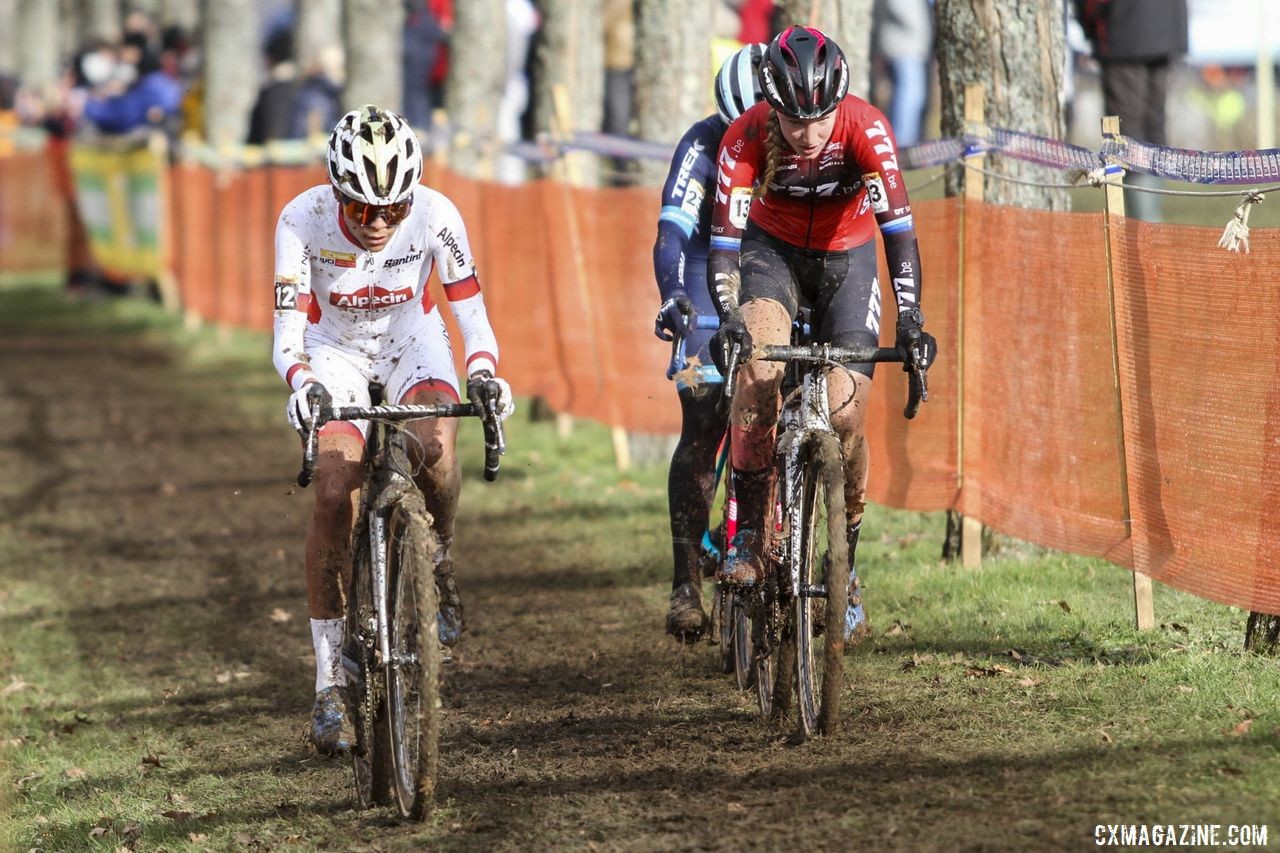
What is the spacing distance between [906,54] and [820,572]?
451 inches

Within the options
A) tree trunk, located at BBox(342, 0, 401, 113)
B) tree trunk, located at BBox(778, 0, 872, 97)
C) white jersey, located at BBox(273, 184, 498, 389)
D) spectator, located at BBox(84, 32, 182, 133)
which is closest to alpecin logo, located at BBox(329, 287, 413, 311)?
white jersey, located at BBox(273, 184, 498, 389)

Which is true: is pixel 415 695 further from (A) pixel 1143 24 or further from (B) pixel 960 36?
(A) pixel 1143 24

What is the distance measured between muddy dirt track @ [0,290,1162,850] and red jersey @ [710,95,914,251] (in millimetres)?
1856

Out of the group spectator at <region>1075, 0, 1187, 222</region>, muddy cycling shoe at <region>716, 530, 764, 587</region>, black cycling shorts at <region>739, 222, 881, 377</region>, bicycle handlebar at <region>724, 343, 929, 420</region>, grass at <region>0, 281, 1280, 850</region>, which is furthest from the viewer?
spectator at <region>1075, 0, 1187, 222</region>

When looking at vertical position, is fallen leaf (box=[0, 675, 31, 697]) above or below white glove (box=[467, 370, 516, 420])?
below

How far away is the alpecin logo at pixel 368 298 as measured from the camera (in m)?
6.67

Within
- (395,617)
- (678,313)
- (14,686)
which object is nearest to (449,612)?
(395,617)

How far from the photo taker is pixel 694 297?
7719 millimetres

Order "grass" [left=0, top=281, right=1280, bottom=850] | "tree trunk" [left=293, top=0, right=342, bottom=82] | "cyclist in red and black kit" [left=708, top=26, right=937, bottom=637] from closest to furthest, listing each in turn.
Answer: "grass" [left=0, top=281, right=1280, bottom=850] < "cyclist in red and black kit" [left=708, top=26, right=937, bottom=637] < "tree trunk" [left=293, top=0, right=342, bottom=82]

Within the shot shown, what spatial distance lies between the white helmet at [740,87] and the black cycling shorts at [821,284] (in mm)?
677

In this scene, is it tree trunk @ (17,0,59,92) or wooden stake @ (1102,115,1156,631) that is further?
tree trunk @ (17,0,59,92)

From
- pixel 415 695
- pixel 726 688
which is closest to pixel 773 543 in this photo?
pixel 726 688

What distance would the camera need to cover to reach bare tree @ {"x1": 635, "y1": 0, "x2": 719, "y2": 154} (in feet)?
41.8

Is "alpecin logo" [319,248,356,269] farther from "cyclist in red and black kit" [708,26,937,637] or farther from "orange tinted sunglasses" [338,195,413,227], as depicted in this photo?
"cyclist in red and black kit" [708,26,937,637]
